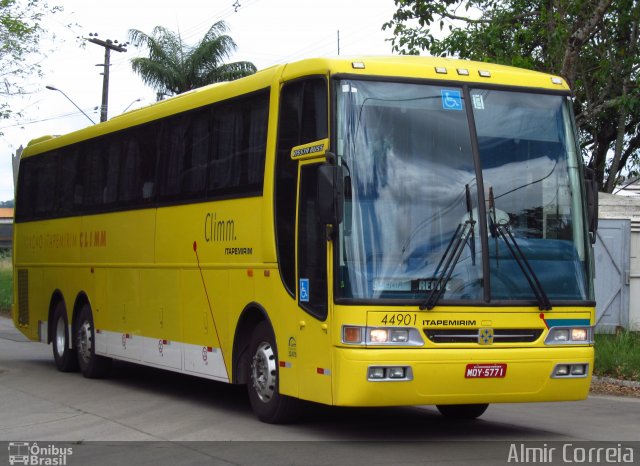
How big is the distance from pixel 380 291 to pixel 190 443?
230cm

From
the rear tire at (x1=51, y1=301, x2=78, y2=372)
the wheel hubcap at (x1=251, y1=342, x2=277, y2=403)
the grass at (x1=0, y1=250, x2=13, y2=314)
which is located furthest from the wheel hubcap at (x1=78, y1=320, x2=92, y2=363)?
the grass at (x1=0, y1=250, x2=13, y2=314)

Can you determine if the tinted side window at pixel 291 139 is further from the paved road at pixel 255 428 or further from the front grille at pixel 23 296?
the front grille at pixel 23 296

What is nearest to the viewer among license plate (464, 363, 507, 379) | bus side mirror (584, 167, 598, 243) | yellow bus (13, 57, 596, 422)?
yellow bus (13, 57, 596, 422)

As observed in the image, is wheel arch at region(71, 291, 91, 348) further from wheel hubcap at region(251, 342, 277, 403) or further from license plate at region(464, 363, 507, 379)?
license plate at region(464, 363, 507, 379)

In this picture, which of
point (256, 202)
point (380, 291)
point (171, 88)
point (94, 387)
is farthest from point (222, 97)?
point (171, 88)

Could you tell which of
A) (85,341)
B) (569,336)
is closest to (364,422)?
(569,336)

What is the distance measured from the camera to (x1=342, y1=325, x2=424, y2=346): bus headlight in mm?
9539

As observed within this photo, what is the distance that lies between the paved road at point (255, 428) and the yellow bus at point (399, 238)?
470mm

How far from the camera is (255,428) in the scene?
36.2 feet

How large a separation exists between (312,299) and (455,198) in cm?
161

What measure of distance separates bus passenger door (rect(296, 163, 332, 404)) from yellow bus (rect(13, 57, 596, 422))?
21 mm

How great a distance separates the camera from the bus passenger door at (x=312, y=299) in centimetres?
989

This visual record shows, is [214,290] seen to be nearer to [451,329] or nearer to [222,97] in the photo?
[222,97]

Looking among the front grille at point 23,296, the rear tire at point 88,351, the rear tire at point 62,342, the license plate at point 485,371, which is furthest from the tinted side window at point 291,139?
the front grille at point 23,296
